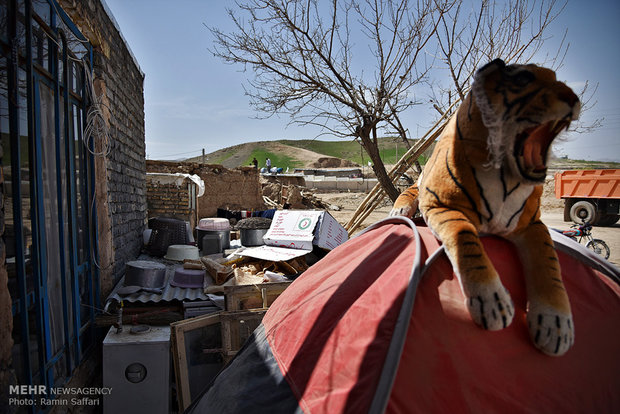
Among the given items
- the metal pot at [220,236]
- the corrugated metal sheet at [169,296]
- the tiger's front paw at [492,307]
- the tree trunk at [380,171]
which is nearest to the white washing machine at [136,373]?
the corrugated metal sheet at [169,296]

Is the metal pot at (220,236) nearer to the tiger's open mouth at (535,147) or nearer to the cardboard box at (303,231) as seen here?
the cardboard box at (303,231)

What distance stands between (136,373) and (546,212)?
20.6 m

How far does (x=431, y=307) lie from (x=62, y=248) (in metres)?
2.58

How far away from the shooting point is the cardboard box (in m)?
5.09

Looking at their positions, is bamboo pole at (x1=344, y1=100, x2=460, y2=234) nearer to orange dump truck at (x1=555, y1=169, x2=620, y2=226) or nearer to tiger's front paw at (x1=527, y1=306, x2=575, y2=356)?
tiger's front paw at (x1=527, y1=306, x2=575, y2=356)

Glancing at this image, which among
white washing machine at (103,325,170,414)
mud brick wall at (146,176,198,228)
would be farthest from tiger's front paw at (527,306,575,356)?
mud brick wall at (146,176,198,228)

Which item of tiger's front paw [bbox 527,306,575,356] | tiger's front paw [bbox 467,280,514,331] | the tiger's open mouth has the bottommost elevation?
tiger's front paw [bbox 527,306,575,356]

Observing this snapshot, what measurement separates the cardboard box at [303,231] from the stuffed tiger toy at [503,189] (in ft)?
11.5

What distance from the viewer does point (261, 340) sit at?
2.16 meters

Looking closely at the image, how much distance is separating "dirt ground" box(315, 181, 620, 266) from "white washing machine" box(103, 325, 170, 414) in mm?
8362

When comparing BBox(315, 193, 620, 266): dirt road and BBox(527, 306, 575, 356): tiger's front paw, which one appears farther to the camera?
BBox(315, 193, 620, 266): dirt road

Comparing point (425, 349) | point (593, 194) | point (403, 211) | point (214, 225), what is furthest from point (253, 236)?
point (593, 194)

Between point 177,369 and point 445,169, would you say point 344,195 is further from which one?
point 445,169

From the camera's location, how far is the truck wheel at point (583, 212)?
12398mm
